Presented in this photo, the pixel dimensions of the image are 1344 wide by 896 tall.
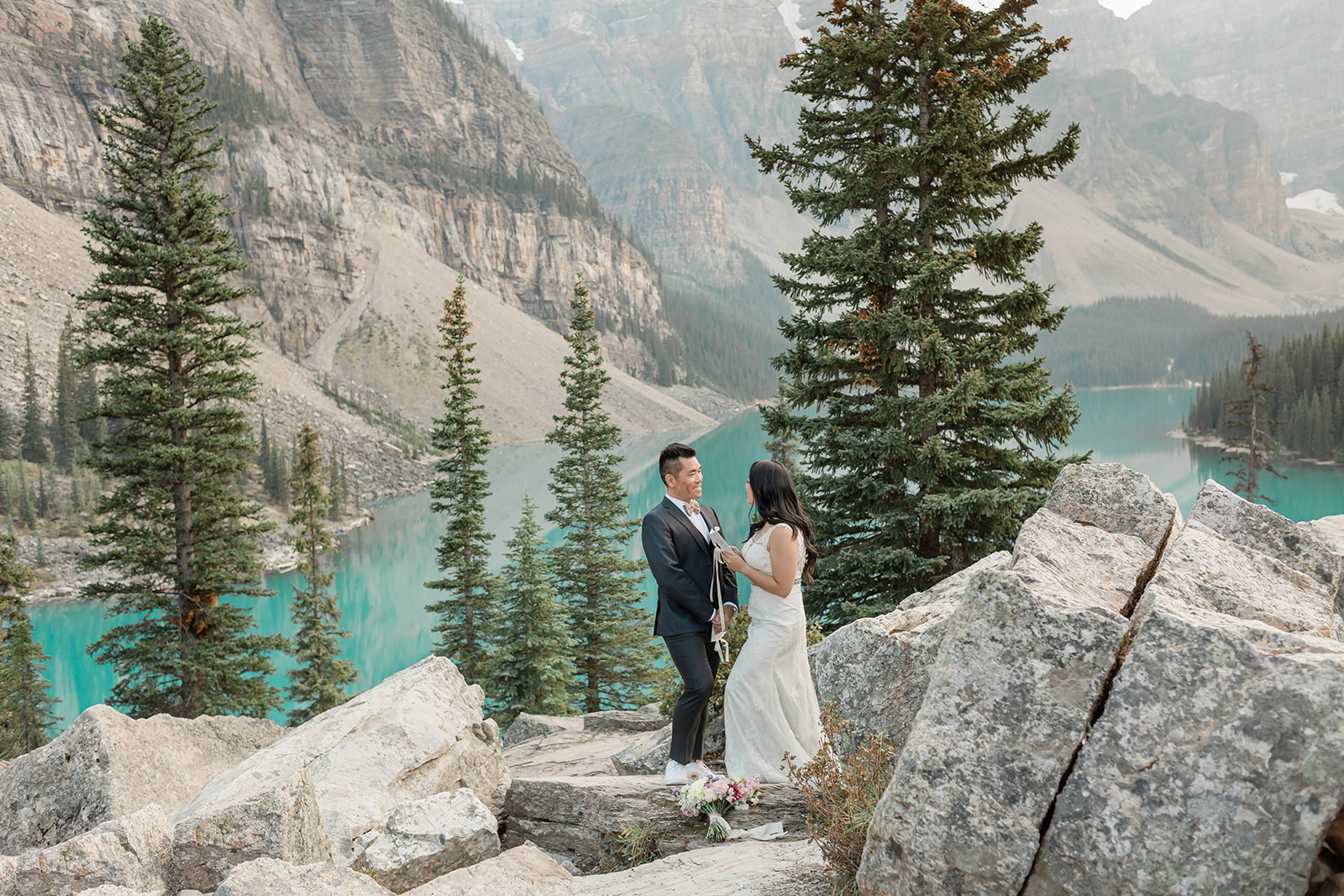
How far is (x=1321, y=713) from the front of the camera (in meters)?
3.26

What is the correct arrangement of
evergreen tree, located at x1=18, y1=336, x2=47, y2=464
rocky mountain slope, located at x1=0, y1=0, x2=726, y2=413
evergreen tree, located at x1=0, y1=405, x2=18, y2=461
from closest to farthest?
evergreen tree, located at x1=0, y1=405, x2=18, y2=461, evergreen tree, located at x1=18, y1=336, x2=47, y2=464, rocky mountain slope, located at x1=0, y1=0, x2=726, y2=413

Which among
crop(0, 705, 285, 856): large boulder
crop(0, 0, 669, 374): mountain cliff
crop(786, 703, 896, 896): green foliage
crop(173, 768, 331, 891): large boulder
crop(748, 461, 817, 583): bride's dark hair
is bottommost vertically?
crop(0, 705, 285, 856): large boulder

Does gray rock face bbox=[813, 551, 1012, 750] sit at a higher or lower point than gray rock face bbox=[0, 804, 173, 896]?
higher

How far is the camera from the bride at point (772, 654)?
6246 millimetres

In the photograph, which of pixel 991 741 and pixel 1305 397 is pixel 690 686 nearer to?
pixel 991 741

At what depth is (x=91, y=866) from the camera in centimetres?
522

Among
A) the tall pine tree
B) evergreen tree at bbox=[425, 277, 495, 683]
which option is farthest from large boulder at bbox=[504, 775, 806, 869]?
the tall pine tree

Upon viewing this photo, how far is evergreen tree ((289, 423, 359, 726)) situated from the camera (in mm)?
27734

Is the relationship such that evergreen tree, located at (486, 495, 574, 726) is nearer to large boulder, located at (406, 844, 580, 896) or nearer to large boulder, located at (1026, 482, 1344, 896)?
large boulder, located at (406, 844, 580, 896)

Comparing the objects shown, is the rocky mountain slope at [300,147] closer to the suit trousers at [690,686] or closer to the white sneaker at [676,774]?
the suit trousers at [690,686]

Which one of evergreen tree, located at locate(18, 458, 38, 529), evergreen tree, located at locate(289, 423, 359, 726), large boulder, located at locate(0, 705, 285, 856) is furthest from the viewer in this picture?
evergreen tree, located at locate(18, 458, 38, 529)

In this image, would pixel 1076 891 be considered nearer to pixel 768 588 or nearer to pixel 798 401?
pixel 768 588


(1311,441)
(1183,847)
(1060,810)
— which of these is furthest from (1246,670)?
(1311,441)

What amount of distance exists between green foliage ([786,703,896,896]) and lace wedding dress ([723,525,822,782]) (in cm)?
33
